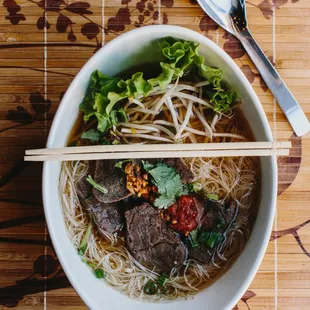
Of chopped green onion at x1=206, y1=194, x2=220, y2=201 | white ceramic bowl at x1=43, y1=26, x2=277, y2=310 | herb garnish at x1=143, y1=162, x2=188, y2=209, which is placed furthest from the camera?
chopped green onion at x1=206, y1=194, x2=220, y2=201

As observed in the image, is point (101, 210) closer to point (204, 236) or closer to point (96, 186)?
point (96, 186)

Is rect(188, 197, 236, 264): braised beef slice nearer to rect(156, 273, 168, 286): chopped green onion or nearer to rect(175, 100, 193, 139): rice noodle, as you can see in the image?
rect(156, 273, 168, 286): chopped green onion

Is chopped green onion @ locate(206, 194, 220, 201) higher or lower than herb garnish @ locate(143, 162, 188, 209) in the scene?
lower

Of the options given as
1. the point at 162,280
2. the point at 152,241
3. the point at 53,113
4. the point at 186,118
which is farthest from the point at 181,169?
the point at 53,113

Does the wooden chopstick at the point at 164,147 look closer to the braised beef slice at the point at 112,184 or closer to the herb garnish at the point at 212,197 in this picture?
the braised beef slice at the point at 112,184

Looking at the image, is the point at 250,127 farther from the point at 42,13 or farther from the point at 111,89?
the point at 42,13

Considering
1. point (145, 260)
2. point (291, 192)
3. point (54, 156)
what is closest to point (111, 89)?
point (54, 156)

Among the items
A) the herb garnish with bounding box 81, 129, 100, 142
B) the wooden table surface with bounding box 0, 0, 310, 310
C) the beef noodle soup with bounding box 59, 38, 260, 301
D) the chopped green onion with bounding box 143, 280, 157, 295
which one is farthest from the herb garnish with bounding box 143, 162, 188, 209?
the wooden table surface with bounding box 0, 0, 310, 310
